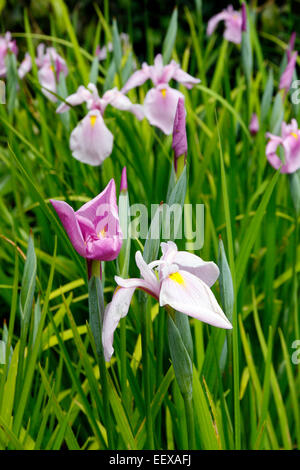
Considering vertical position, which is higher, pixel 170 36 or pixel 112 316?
pixel 170 36

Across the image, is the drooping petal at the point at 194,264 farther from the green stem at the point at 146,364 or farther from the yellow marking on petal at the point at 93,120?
the yellow marking on petal at the point at 93,120

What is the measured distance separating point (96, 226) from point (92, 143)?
2.00ft

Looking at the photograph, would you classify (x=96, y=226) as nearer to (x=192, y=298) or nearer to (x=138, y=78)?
(x=192, y=298)

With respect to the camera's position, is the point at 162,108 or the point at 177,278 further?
the point at 162,108

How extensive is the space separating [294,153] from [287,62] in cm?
48

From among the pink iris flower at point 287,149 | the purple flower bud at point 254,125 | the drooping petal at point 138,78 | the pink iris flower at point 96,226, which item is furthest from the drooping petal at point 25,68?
the pink iris flower at point 96,226

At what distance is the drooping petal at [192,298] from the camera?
53 centimetres

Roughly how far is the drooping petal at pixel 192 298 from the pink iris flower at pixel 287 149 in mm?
597

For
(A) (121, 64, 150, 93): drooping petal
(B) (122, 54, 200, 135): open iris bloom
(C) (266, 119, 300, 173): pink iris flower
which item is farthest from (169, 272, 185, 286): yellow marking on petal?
(A) (121, 64, 150, 93): drooping petal

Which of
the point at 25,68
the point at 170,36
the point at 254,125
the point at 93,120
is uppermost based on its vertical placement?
the point at 25,68

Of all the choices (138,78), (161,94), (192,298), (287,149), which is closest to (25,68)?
(138,78)

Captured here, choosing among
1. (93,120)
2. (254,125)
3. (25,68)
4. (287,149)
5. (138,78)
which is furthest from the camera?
(25,68)

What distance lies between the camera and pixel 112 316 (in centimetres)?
56
